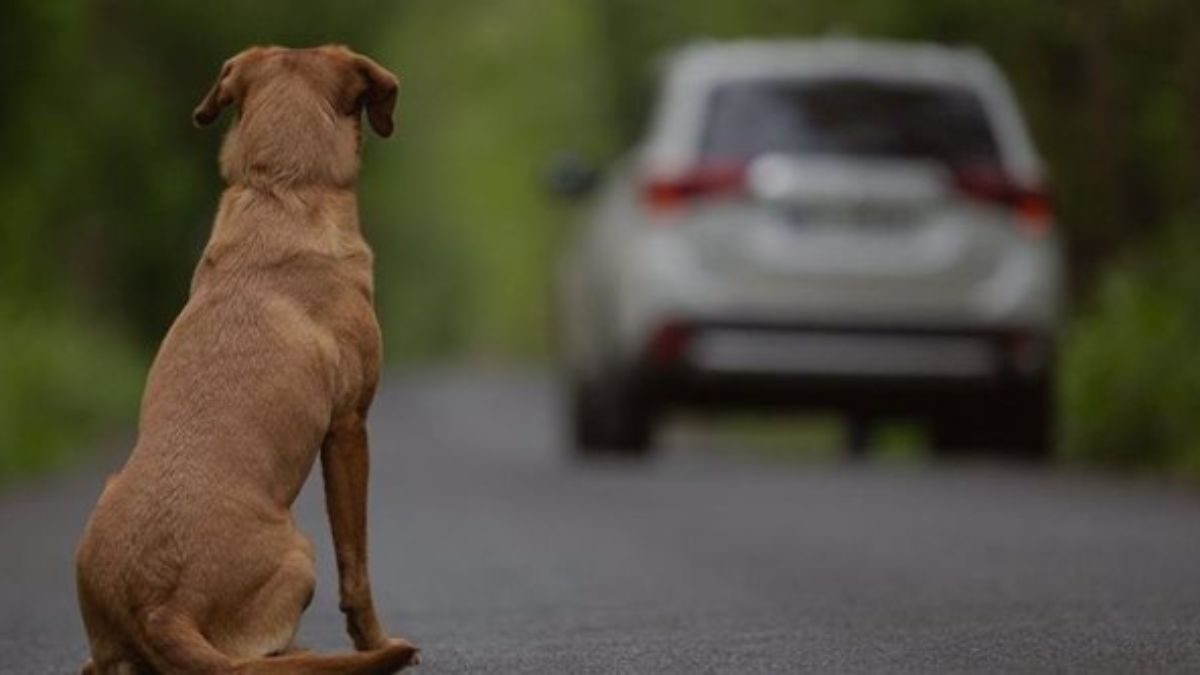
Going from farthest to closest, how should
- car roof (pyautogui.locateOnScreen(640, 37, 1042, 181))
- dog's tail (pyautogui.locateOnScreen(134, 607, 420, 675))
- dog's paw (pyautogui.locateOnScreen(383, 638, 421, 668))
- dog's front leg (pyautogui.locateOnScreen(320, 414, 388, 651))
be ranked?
car roof (pyautogui.locateOnScreen(640, 37, 1042, 181))
dog's front leg (pyautogui.locateOnScreen(320, 414, 388, 651))
dog's paw (pyautogui.locateOnScreen(383, 638, 421, 668))
dog's tail (pyautogui.locateOnScreen(134, 607, 420, 675))

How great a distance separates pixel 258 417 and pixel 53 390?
13150mm

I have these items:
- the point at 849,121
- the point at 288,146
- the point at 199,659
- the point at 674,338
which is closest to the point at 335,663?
the point at 199,659

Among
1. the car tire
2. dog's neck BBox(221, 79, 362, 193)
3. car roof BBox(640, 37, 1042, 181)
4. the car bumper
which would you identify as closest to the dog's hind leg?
dog's neck BBox(221, 79, 362, 193)

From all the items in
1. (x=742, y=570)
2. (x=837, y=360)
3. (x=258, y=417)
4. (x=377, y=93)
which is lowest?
(x=742, y=570)

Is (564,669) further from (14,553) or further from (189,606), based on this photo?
(14,553)

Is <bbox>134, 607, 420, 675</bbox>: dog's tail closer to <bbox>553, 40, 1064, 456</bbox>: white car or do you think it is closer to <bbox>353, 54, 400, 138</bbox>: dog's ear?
<bbox>353, 54, 400, 138</bbox>: dog's ear

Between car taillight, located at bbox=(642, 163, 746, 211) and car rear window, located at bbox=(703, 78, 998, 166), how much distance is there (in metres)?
0.09

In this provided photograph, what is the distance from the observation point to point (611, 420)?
15516 mm

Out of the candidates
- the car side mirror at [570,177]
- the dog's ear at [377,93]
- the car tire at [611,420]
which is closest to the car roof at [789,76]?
the car tire at [611,420]

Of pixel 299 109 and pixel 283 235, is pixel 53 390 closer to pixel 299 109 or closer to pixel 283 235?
pixel 299 109

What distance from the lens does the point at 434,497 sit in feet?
45.9

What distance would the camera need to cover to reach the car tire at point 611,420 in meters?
15.1

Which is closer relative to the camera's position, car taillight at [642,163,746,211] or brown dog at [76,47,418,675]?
brown dog at [76,47,418,675]

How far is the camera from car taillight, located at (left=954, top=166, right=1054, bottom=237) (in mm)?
14422
